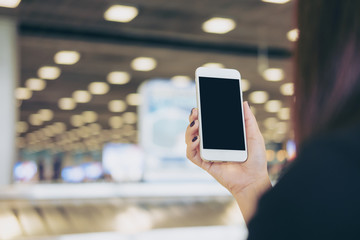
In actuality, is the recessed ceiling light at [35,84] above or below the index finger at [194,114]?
below

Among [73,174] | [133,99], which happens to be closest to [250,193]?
[133,99]

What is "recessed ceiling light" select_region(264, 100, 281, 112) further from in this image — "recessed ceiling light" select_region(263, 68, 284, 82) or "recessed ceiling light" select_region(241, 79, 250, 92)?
"recessed ceiling light" select_region(263, 68, 284, 82)

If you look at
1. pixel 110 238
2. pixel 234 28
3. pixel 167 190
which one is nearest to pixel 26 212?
pixel 110 238

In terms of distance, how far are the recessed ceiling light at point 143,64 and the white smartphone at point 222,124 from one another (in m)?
9.77

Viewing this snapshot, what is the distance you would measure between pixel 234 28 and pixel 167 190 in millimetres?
2943

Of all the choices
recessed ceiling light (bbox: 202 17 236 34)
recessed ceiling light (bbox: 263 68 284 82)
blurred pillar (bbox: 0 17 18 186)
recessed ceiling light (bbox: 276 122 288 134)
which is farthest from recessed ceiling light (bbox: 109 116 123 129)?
blurred pillar (bbox: 0 17 18 186)

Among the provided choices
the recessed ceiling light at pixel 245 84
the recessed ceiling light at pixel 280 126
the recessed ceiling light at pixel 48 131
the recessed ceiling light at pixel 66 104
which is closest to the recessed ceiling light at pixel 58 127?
the recessed ceiling light at pixel 48 131

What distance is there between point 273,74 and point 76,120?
12805 mm

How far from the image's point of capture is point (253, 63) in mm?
11461

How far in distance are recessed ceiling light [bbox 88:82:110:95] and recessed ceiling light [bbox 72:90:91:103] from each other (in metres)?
0.30

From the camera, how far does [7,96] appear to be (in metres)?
8.03

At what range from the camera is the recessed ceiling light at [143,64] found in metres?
11.1

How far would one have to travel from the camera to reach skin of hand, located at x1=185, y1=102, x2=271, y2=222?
1.16m

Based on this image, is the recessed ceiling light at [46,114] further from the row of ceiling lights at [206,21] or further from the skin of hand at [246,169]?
the skin of hand at [246,169]
